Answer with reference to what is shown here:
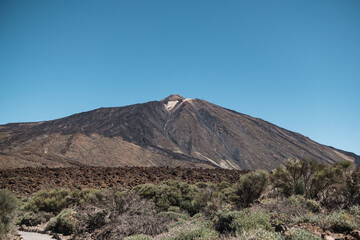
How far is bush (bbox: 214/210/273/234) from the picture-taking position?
555 cm

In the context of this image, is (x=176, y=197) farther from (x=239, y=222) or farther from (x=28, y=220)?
(x=239, y=222)

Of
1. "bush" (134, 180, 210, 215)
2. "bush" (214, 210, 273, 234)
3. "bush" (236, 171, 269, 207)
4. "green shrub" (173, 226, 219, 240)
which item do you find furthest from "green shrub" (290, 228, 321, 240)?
"bush" (134, 180, 210, 215)

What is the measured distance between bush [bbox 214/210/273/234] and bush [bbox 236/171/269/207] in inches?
211

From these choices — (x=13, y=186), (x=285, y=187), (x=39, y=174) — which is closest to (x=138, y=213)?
(x=285, y=187)

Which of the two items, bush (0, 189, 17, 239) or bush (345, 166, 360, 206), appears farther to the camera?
bush (0, 189, 17, 239)

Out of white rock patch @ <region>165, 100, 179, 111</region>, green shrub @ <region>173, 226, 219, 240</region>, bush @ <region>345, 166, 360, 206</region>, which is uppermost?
white rock patch @ <region>165, 100, 179, 111</region>

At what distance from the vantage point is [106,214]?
10258mm

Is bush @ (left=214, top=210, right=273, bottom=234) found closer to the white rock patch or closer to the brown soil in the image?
the brown soil

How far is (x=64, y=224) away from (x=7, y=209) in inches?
95.7

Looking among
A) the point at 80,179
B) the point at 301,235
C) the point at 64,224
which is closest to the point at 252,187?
the point at 301,235

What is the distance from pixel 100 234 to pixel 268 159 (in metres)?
81.8

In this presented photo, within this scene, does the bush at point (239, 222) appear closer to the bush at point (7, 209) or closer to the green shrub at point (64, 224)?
the green shrub at point (64, 224)

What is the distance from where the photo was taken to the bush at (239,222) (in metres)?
5.55

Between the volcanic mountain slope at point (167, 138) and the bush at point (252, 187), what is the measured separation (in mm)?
36642
